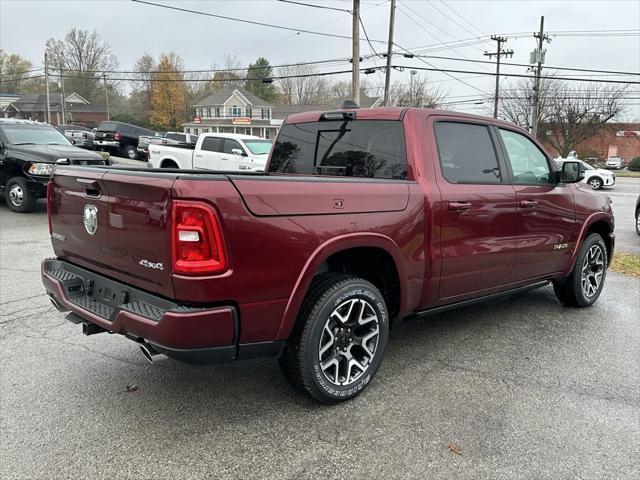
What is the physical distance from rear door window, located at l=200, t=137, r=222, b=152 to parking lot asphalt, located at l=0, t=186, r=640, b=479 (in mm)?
10782

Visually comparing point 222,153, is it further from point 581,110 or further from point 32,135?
point 581,110

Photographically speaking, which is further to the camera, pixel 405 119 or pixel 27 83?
pixel 27 83

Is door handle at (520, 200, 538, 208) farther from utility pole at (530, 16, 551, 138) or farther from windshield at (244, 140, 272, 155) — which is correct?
utility pole at (530, 16, 551, 138)

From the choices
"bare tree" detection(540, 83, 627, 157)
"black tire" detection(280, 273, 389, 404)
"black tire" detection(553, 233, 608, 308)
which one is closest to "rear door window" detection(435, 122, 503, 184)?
"black tire" detection(280, 273, 389, 404)

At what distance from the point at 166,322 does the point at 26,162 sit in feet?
31.6

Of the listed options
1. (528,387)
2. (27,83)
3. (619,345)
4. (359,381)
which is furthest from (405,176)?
(27,83)

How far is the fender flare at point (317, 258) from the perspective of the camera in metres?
2.83

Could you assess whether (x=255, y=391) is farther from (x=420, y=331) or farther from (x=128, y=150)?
(x=128, y=150)

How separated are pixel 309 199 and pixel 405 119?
127 centimetres

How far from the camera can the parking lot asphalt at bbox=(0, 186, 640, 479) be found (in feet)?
8.59

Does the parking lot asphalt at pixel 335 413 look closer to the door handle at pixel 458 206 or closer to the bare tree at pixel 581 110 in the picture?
the door handle at pixel 458 206

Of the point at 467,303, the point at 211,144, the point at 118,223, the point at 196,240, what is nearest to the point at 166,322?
the point at 196,240

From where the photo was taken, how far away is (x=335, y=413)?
10.3 feet

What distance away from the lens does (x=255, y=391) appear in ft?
11.1
